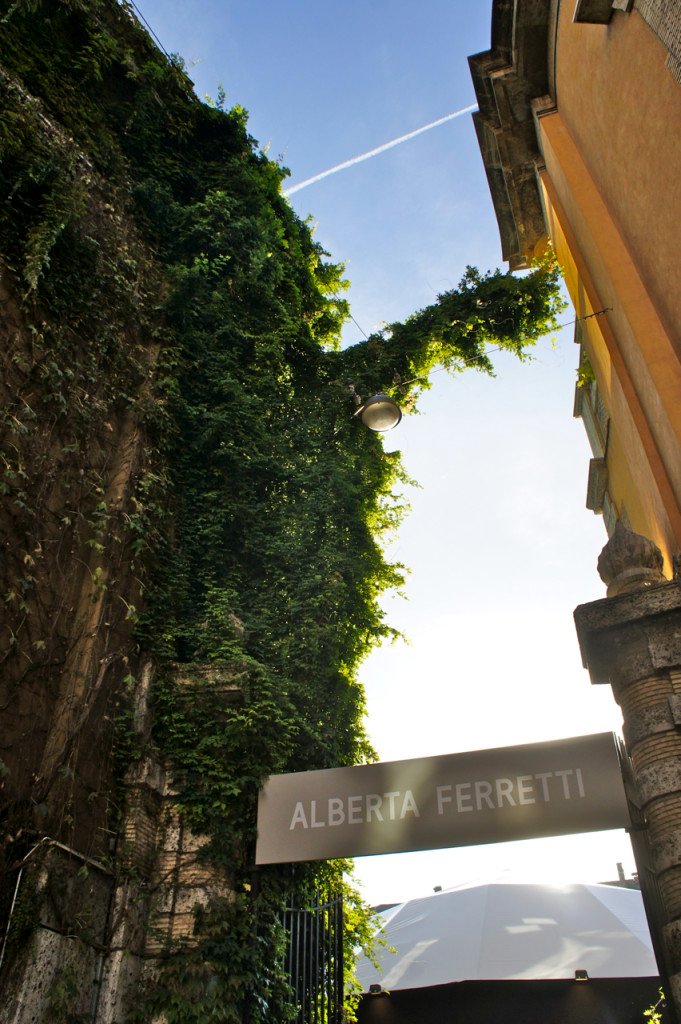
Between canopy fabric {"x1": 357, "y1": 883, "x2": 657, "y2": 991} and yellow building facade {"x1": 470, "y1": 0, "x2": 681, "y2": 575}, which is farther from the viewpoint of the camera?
canopy fabric {"x1": 357, "y1": 883, "x2": 657, "y2": 991}

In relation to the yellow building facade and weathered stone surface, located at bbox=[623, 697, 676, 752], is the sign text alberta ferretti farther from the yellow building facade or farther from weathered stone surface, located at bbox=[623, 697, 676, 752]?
the yellow building facade

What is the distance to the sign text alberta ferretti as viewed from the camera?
205 inches

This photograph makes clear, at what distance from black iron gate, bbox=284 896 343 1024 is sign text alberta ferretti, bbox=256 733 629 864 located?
1.03m

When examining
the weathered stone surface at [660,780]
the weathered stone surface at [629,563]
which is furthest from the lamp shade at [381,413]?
the weathered stone surface at [660,780]

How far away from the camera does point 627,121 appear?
256 inches

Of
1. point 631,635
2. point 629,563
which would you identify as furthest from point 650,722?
point 629,563

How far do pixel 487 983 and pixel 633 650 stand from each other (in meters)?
9.24

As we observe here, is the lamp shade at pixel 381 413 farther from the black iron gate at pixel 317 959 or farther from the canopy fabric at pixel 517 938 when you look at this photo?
the canopy fabric at pixel 517 938

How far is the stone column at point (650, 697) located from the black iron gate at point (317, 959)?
3.29 metres

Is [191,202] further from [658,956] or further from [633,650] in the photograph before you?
[658,956]

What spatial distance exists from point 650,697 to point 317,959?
4.16 meters

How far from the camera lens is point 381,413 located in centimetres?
888

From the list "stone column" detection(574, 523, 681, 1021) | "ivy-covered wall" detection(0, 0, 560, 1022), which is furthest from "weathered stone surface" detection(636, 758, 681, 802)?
"ivy-covered wall" detection(0, 0, 560, 1022)

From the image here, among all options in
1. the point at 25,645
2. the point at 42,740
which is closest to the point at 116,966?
the point at 42,740
